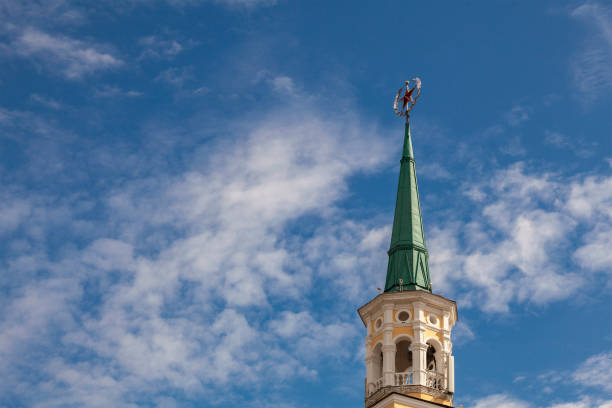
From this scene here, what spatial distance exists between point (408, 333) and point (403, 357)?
2674 mm

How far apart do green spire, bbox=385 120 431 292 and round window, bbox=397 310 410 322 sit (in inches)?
59.9

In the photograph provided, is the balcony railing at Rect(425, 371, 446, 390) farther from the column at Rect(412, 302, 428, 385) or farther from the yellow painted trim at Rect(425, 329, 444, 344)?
the yellow painted trim at Rect(425, 329, 444, 344)

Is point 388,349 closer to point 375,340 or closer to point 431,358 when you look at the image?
point 375,340

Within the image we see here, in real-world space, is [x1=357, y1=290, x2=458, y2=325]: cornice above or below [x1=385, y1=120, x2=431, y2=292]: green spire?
below

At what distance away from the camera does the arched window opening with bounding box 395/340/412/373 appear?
197ft

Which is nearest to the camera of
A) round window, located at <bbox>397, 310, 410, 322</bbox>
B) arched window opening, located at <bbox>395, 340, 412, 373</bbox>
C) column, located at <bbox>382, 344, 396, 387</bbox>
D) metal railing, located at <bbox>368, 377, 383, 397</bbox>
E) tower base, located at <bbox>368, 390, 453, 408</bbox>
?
tower base, located at <bbox>368, 390, 453, 408</bbox>

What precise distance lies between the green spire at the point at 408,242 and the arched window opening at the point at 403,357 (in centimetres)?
331

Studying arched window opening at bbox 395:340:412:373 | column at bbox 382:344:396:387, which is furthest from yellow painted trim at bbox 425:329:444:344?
column at bbox 382:344:396:387

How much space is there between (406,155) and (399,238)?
7359 millimetres

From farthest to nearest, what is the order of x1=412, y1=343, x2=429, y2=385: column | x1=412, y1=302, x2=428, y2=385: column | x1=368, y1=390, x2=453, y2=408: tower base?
x1=412, y1=302, x2=428, y2=385: column, x1=412, y1=343, x2=429, y2=385: column, x1=368, y1=390, x2=453, y2=408: tower base

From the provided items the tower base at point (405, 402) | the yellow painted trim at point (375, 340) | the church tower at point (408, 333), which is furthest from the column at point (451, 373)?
the yellow painted trim at point (375, 340)

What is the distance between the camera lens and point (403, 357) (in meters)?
60.3

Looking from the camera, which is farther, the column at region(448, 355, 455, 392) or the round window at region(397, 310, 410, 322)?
the round window at region(397, 310, 410, 322)

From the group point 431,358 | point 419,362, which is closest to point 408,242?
point 431,358
